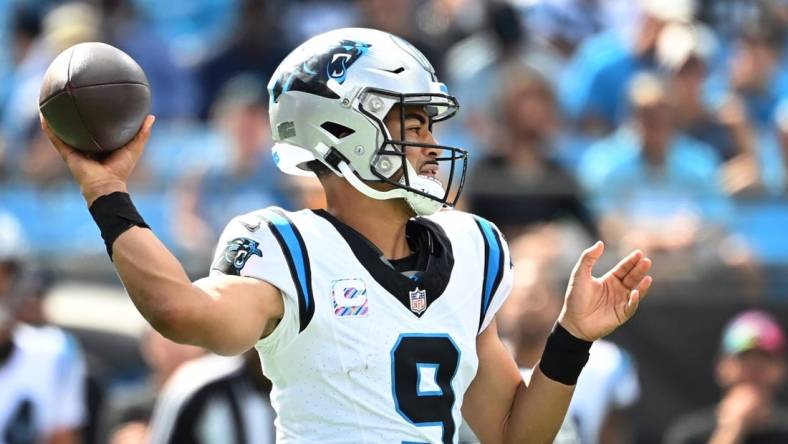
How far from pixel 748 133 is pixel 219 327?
5.81m

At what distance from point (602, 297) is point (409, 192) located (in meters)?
0.55

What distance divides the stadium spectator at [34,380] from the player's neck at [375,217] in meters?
3.75

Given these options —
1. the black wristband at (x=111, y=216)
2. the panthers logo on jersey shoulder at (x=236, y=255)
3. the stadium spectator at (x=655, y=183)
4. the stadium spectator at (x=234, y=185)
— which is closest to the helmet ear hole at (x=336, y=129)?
the panthers logo on jersey shoulder at (x=236, y=255)

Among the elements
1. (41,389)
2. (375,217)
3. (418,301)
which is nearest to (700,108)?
(41,389)

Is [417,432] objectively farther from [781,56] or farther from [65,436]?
[781,56]

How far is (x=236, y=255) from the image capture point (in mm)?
3568

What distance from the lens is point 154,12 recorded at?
11.2 metres

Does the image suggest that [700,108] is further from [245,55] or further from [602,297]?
[602,297]

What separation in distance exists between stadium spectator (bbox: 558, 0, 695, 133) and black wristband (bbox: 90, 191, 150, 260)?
608 cm

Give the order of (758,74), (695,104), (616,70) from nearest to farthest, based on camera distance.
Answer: (695,104), (758,74), (616,70)

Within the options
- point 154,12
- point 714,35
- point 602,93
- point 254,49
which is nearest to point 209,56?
point 254,49

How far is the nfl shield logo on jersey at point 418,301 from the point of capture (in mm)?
3717

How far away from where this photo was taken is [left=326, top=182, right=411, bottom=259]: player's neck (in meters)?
3.86

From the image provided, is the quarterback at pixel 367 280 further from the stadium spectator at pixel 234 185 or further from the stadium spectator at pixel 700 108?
the stadium spectator at pixel 700 108
